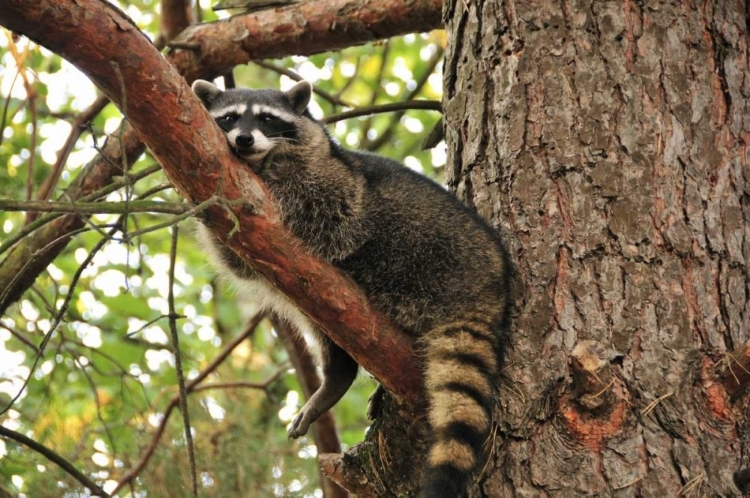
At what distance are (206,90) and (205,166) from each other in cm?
170

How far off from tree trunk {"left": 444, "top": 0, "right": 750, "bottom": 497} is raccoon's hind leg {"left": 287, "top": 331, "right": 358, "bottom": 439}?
96 centimetres

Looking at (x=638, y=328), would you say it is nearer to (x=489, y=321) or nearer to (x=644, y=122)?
(x=489, y=321)

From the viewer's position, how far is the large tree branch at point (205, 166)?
84.1 inches

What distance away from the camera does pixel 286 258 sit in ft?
8.44

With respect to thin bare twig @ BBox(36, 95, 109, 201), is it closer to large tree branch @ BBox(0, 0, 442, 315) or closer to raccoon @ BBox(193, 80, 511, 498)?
large tree branch @ BBox(0, 0, 442, 315)

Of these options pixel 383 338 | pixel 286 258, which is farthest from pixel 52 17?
pixel 383 338

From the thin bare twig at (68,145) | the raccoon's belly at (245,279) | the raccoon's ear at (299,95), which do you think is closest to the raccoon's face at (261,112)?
the raccoon's ear at (299,95)

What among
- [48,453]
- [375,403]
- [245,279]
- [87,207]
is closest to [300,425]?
[375,403]

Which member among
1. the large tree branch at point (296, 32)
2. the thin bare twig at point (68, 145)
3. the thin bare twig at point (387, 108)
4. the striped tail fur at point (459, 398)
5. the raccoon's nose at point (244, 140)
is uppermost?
the large tree branch at point (296, 32)

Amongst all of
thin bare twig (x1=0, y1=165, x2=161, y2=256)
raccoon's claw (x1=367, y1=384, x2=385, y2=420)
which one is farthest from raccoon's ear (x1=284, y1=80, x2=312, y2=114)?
raccoon's claw (x1=367, y1=384, x2=385, y2=420)

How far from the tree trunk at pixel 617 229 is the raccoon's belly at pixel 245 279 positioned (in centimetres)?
95

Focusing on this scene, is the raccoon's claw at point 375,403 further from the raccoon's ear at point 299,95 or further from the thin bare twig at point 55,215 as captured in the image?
the raccoon's ear at point 299,95

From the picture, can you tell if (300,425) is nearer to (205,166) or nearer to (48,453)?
(48,453)

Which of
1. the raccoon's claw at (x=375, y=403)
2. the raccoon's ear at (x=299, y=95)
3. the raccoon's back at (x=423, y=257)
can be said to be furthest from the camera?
the raccoon's ear at (x=299, y=95)
